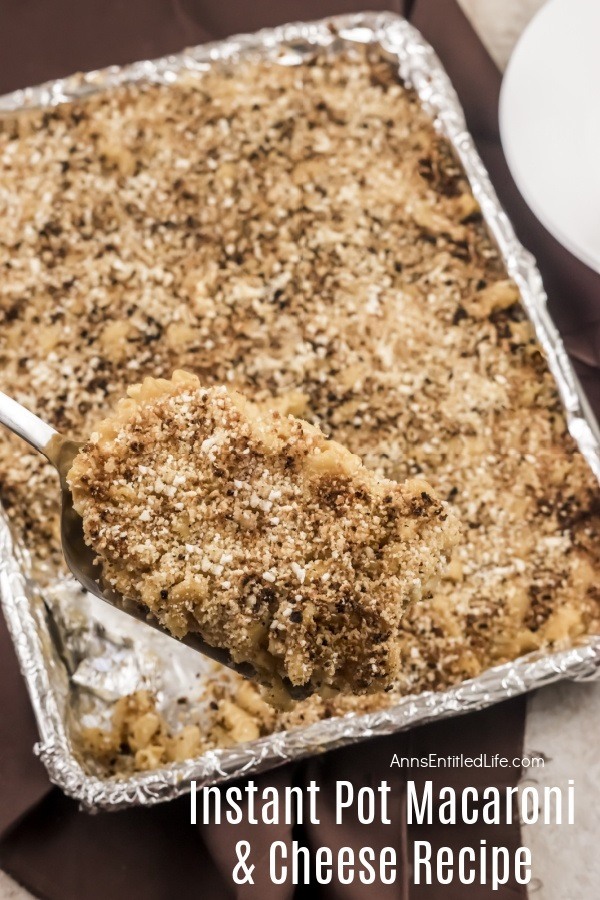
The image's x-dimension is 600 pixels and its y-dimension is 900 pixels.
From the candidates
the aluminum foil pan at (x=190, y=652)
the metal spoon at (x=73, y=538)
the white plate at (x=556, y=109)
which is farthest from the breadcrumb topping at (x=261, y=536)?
the white plate at (x=556, y=109)

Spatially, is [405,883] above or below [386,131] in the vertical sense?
below

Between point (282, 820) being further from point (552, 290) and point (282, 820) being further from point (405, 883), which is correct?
point (552, 290)

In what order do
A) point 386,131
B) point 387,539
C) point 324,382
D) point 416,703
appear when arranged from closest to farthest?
point 387,539, point 416,703, point 324,382, point 386,131

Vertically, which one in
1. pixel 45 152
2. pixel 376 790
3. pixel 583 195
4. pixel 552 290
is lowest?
pixel 376 790

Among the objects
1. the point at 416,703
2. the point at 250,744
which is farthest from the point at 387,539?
the point at 250,744

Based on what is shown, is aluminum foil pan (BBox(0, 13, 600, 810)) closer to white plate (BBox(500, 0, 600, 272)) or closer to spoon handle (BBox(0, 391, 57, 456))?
white plate (BBox(500, 0, 600, 272))

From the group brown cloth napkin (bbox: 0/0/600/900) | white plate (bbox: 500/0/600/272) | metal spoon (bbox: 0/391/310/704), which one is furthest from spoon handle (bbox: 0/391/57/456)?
white plate (bbox: 500/0/600/272)

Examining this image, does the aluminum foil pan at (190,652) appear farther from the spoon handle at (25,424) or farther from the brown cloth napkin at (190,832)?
the spoon handle at (25,424)
